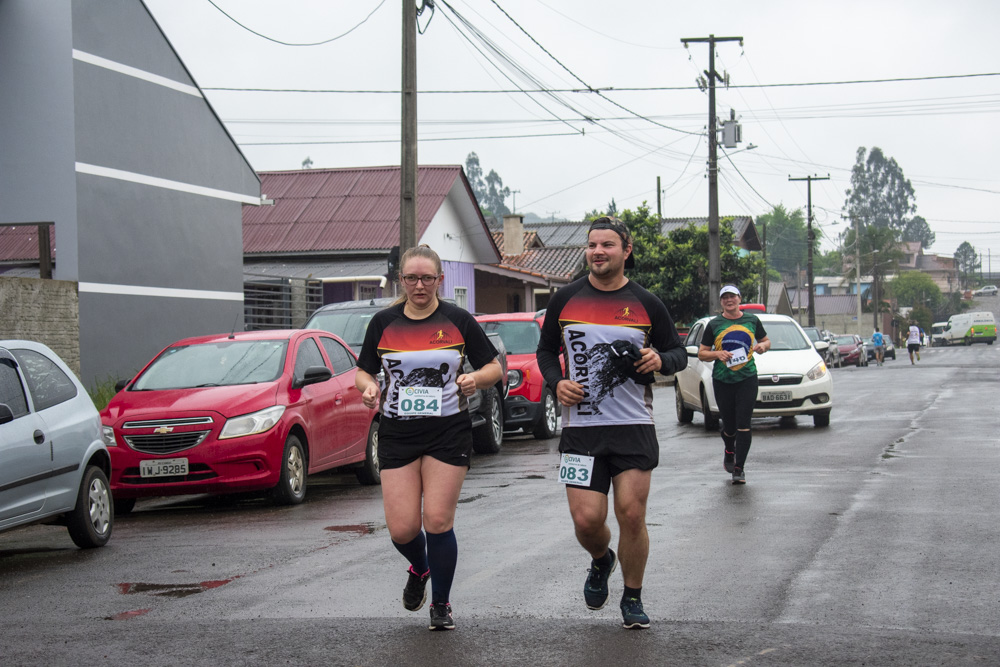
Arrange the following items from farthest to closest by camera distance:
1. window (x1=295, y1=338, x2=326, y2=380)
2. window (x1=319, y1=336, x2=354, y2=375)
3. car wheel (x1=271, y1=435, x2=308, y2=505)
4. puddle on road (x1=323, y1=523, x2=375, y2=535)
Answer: window (x1=319, y1=336, x2=354, y2=375), window (x1=295, y1=338, x2=326, y2=380), car wheel (x1=271, y1=435, x2=308, y2=505), puddle on road (x1=323, y1=523, x2=375, y2=535)

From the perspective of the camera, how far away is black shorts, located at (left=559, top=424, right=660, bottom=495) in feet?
18.1

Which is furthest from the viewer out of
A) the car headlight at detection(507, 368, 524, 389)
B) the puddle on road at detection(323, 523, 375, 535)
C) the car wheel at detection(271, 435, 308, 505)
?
the car headlight at detection(507, 368, 524, 389)

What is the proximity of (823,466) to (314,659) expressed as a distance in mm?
8465

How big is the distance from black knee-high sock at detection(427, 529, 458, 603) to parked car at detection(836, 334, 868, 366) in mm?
49661

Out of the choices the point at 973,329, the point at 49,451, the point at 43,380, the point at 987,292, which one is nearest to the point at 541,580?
the point at 49,451

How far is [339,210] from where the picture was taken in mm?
33750

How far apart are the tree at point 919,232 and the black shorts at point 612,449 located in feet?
505

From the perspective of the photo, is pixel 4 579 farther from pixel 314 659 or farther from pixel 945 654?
pixel 945 654

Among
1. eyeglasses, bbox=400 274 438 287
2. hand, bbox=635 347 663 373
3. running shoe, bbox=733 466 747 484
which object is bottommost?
running shoe, bbox=733 466 747 484

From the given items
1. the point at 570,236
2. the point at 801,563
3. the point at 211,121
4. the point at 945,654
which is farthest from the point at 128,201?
the point at 570,236

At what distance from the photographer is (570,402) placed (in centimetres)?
554

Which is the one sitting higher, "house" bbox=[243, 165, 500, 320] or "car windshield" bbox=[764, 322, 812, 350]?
"house" bbox=[243, 165, 500, 320]

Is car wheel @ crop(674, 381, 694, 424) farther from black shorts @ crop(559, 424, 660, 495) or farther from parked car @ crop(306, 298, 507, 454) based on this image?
black shorts @ crop(559, 424, 660, 495)

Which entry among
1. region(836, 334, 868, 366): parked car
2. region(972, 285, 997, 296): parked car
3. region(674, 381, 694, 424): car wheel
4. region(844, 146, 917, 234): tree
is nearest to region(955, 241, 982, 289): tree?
region(972, 285, 997, 296): parked car
